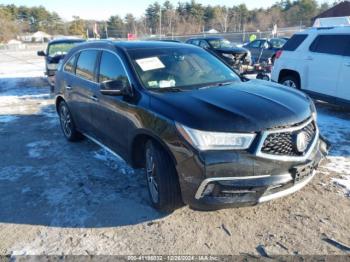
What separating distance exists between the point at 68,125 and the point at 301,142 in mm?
4209

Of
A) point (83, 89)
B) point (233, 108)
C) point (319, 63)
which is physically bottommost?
point (83, 89)

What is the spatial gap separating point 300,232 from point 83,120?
3481 millimetres

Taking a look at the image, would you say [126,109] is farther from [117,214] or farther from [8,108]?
[8,108]

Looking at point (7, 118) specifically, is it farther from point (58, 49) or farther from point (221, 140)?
point (221, 140)

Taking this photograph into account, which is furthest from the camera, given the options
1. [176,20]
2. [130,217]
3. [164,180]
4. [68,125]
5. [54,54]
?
[176,20]

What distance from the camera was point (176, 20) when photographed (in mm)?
75500

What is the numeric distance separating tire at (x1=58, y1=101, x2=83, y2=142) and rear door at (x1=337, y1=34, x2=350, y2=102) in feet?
16.7

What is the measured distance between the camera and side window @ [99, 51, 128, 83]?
13.8 feet

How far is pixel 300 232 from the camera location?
10.9 ft

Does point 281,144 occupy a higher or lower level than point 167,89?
lower

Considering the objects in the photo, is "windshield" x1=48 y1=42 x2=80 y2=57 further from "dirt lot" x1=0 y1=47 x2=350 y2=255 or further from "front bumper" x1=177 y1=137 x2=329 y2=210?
"front bumper" x1=177 y1=137 x2=329 y2=210

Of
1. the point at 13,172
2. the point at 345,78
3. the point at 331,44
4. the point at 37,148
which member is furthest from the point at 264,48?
the point at 13,172

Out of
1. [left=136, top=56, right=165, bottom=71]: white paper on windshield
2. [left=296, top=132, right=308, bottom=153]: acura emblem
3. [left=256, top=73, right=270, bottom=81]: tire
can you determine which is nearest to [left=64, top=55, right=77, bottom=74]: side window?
[left=136, top=56, right=165, bottom=71]: white paper on windshield

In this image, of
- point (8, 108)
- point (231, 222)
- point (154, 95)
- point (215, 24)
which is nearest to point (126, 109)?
point (154, 95)
